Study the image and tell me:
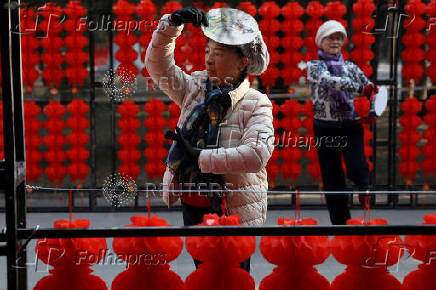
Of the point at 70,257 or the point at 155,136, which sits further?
the point at 155,136

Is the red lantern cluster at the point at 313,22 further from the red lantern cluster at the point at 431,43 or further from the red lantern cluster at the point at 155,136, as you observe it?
the red lantern cluster at the point at 155,136

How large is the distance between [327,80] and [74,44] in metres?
2.68

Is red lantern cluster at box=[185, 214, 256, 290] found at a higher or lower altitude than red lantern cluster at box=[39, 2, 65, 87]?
lower

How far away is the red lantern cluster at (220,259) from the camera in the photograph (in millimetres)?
2439

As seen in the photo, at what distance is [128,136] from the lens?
662cm

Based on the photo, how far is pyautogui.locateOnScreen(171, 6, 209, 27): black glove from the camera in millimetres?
2531

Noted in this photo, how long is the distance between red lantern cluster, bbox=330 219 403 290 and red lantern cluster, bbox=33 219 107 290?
3.01 ft

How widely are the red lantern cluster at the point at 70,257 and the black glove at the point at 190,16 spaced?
2.81 feet

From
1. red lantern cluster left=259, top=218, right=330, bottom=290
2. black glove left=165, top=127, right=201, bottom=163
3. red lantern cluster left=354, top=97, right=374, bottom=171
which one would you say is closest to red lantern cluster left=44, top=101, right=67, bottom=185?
red lantern cluster left=354, top=97, right=374, bottom=171

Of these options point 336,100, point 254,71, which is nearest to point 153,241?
point 254,71

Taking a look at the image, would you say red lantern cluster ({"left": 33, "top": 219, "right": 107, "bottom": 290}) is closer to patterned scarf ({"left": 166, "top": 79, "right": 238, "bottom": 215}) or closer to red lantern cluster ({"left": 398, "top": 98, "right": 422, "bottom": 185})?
patterned scarf ({"left": 166, "top": 79, "right": 238, "bottom": 215})

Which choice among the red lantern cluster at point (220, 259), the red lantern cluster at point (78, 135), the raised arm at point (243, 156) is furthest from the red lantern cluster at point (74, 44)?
the red lantern cluster at point (220, 259)

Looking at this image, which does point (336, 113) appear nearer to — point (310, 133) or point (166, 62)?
point (310, 133)

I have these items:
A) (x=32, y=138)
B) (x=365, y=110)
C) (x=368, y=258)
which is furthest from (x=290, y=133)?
(x=368, y=258)
